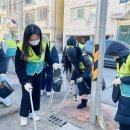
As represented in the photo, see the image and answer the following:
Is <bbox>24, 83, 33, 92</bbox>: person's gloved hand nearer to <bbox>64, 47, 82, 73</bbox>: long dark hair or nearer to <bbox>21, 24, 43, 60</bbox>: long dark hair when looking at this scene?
<bbox>21, 24, 43, 60</bbox>: long dark hair

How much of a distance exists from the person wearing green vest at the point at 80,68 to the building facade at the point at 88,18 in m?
13.1

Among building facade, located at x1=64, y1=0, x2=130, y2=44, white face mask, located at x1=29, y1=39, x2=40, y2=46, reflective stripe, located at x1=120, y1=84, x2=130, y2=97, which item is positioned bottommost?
reflective stripe, located at x1=120, y1=84, x2=130, y2=97

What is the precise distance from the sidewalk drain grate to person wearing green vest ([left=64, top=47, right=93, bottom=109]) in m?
0.72

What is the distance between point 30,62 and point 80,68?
1188mm

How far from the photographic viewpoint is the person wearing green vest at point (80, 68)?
396 cm

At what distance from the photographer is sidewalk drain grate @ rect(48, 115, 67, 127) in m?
3.70

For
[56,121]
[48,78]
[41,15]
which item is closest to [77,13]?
[41,15]

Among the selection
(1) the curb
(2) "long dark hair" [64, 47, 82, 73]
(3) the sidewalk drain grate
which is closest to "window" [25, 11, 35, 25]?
(2) "long dark hair" [64, 47, 82, 73]

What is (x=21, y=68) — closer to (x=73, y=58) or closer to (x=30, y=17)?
(x=73, y=58)

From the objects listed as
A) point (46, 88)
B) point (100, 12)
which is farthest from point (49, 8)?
point (100, 12)

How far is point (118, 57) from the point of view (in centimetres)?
281

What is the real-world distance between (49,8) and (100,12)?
21739 mm

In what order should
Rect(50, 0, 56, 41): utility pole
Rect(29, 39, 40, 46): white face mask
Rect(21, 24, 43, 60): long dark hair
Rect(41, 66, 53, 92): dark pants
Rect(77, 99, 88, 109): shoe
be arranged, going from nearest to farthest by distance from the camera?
1. Rect(21, 24, 43, 60): long dark hair
2. Rect(29, 39, 40, 46): white face mask
3. Rect(77, 99, 88, 109): shoe
4. Rect(41, 66, 53, 92): dark pants
5. Rect(50, 0, 56, 41): utility pole

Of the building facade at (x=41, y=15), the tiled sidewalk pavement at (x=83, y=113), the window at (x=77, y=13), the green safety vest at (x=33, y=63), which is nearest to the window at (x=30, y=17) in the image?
the building facade at (x=41, y=15)
